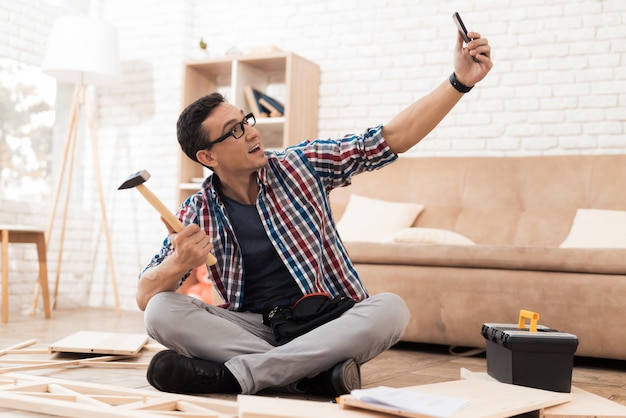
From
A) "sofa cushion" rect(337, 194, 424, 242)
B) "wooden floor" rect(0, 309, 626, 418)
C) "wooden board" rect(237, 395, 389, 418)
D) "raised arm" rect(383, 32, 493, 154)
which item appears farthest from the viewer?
"sofa cushion" rect(337, 194, 424, 242)

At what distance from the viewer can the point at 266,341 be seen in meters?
1.99

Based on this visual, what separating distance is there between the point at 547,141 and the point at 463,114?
0.51 meters

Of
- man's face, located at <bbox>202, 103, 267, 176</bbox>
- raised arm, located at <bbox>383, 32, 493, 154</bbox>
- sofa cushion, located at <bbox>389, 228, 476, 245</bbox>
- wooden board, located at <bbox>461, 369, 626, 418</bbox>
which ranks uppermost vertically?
raised arm, located at <bbox>383, 32, 493, 154</bbox>

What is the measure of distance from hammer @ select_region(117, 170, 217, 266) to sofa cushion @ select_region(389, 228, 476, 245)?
5.17 feet

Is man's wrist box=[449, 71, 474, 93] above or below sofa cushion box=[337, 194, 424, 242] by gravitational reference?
above

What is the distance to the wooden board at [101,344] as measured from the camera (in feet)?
8.18

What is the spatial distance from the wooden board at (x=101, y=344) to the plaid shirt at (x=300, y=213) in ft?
2.13

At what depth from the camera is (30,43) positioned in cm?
473

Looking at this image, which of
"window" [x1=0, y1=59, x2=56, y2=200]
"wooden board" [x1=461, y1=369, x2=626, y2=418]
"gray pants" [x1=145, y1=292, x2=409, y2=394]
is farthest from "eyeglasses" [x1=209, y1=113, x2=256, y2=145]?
"window" [x1=0, y1=59, x2=56, y2=200]

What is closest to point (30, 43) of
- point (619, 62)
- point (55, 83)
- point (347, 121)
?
point (55, 83)

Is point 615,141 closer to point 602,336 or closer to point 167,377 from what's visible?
point 602,336

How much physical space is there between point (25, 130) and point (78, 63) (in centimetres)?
62

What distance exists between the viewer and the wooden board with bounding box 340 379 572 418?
1.47 meters

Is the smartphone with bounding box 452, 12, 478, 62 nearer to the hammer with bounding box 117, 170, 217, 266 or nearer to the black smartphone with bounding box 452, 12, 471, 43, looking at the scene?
the black smartphone with bounding box 452, 12, 471, 43
